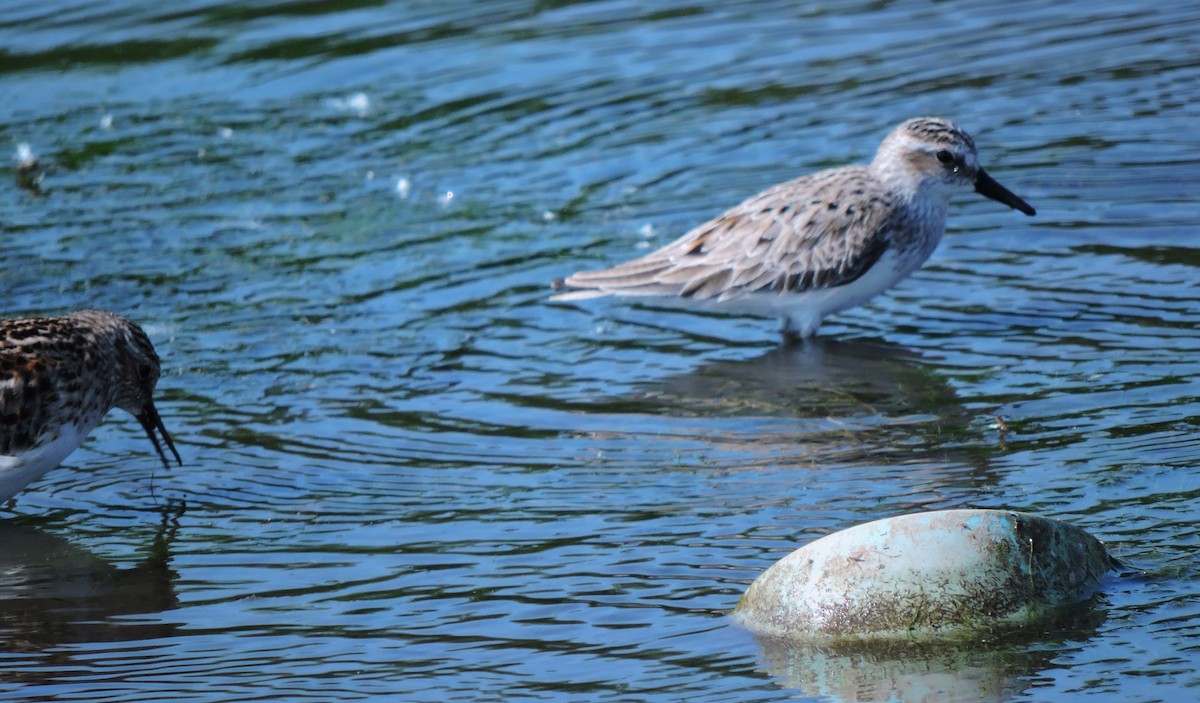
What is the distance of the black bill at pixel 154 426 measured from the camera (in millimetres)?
8031

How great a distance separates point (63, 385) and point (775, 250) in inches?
163

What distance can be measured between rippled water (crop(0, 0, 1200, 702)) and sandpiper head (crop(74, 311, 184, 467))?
0.21 m

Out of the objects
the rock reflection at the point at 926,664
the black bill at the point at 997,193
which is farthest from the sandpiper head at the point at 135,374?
the black bill at the point at 997,193

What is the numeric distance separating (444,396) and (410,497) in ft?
4.37

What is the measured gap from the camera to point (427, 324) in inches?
389

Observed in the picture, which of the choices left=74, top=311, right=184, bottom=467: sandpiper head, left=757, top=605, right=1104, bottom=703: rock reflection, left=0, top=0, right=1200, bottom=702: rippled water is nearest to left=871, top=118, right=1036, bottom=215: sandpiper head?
left=0, top=0, right=1200, bottom=702: rippled water

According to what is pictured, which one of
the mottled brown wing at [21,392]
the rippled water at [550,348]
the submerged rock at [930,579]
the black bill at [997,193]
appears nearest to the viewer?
the submerged rock at [930,579]

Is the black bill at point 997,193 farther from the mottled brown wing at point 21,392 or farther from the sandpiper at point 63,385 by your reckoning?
the mottled brown wing at point 21,392

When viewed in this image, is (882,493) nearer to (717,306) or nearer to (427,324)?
(717,306)

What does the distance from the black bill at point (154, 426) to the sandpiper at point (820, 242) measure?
254 centimetres

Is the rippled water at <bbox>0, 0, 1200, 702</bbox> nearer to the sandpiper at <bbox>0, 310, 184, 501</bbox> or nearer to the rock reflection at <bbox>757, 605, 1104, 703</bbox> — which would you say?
the rock reflection at <bbox>757, 605, 1104, 703</bbox>

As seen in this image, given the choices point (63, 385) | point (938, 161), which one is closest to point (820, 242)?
point (938, 161)

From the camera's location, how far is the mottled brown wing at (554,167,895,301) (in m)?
9.64

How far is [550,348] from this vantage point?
372 inches
